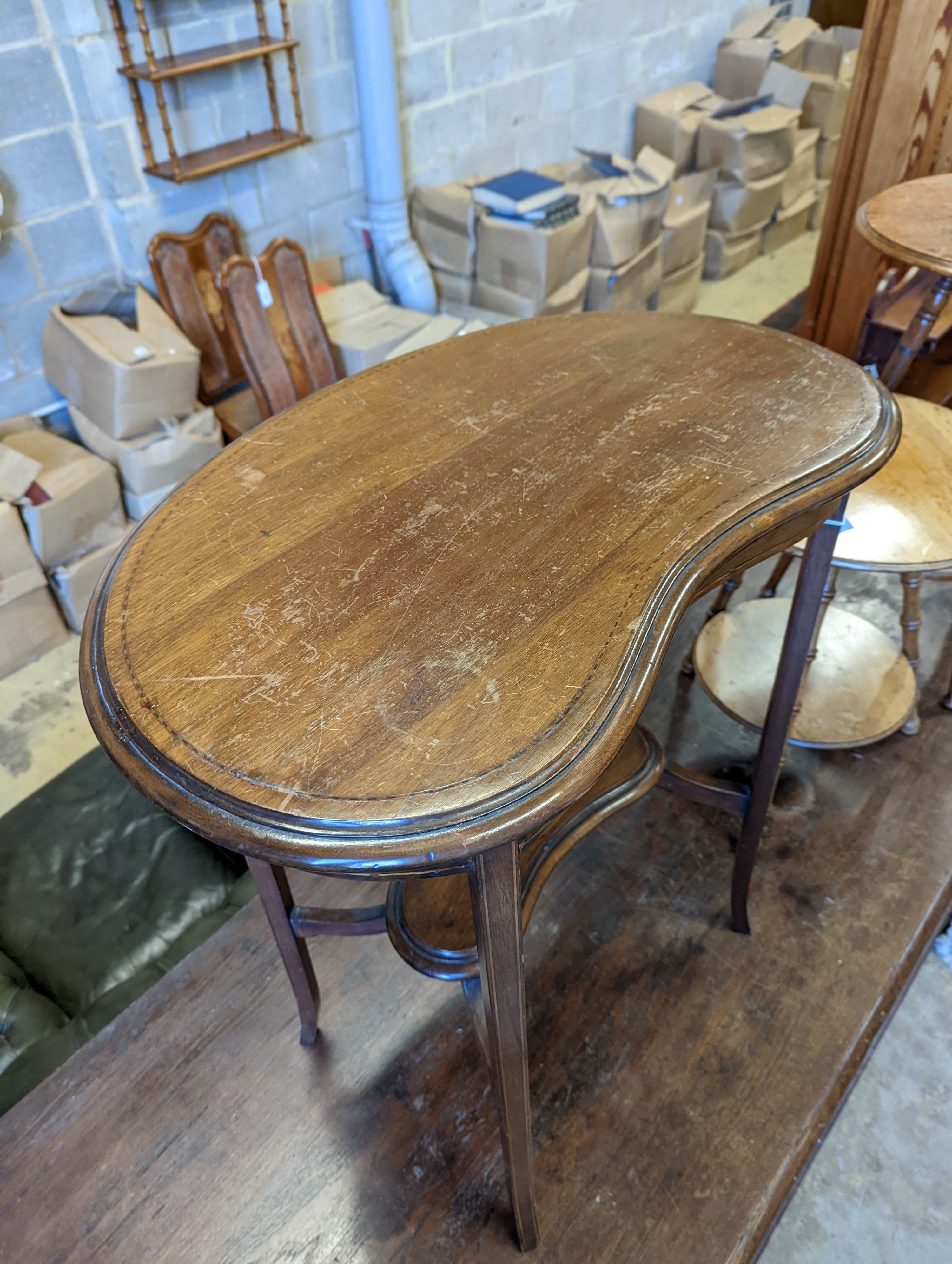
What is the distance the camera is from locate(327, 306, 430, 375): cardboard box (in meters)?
2.88

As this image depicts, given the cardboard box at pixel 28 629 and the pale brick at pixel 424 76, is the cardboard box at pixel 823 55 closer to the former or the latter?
the pale brick at pixel 424 76

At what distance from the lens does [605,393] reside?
1.21m

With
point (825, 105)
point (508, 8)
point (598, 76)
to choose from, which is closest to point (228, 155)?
point (508, 8)

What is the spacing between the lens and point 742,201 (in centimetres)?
417

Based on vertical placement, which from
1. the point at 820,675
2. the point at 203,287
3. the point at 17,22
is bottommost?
the point at 820,675

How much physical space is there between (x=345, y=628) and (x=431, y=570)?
0.12 m

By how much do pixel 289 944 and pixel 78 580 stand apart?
1.56 m

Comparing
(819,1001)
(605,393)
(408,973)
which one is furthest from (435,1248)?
(605,393)

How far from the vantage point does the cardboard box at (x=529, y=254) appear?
3059 millimetres

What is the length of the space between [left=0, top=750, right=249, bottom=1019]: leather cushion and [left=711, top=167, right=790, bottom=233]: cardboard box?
3.82 metres

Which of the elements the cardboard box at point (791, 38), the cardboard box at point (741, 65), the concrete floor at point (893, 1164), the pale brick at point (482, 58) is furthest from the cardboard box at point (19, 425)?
the cardboard box at point (791, 38)

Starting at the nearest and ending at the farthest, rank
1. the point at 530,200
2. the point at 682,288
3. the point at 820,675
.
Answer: the point at 820,675 → the point at 530,200 → the point at 682,288

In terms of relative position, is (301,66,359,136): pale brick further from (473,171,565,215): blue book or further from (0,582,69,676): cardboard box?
(0,582,69,676): cardboard box

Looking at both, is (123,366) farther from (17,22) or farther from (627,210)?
(627,210)
